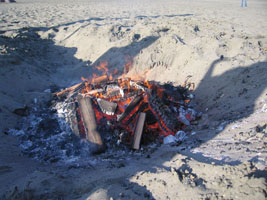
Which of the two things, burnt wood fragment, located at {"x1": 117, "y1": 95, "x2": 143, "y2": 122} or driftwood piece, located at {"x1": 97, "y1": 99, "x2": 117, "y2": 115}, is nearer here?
burnt wood fragment, located at {"x1": 117, "y1": 95, "x2": 143, "y2": 122}

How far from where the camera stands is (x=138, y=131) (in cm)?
376

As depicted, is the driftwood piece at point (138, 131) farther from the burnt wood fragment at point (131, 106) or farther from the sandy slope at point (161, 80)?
the sandy slope at point (161, 80)

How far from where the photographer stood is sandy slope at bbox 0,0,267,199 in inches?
80.1

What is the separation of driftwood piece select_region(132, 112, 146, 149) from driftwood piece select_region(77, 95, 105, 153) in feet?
1.98

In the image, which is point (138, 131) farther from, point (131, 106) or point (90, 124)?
point (90, 124)

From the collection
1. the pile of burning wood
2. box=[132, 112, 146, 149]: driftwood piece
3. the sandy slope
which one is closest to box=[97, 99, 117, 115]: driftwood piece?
the pile of burning wood

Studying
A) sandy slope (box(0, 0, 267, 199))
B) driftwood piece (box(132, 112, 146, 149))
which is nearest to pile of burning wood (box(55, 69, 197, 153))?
driftwood piece (box(132, 112, 146, 149))

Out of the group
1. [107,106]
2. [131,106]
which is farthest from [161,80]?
[107,106]

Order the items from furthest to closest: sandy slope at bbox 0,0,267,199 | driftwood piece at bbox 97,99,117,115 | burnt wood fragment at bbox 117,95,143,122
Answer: driftwood piece at bbox 97,99,117,115 < burnt wood fragment at bbox 117,95,143,122 < sandy slope at bbox 0,0,267,199

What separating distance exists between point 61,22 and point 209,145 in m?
11.6

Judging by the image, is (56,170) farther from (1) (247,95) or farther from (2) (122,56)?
(2) (122,56)

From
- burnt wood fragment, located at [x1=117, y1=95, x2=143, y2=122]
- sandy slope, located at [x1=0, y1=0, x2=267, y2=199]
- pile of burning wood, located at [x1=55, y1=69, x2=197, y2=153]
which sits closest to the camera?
sandy slope, located at [x1=0, y1=0, x2=267, y2=199]

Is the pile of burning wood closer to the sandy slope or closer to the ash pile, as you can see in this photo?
the ash pile

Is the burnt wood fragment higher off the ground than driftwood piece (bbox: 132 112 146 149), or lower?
higher
